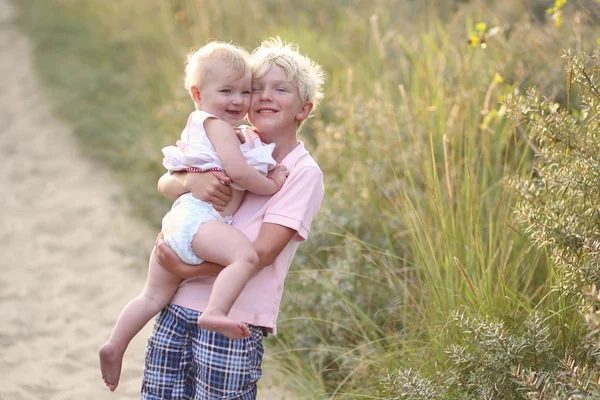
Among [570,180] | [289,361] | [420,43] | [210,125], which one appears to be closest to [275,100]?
[210,125]

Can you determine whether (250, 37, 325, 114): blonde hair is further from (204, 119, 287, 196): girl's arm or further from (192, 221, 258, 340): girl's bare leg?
(192, 221, 258, 340): girl's bare leg

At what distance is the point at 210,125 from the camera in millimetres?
2719

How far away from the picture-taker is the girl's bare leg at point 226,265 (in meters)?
2.47

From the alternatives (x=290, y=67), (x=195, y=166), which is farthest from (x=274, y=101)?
(x=195, y=166)

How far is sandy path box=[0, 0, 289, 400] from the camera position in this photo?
405 cm

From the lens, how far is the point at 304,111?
283 centimetres

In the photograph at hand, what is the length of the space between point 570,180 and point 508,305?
67 centimetres

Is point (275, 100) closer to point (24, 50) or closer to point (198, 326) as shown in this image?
point (198, 326)

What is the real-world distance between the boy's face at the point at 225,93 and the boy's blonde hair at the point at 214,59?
0.05 ft

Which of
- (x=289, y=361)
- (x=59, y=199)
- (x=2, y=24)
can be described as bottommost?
(x=289, y=361)

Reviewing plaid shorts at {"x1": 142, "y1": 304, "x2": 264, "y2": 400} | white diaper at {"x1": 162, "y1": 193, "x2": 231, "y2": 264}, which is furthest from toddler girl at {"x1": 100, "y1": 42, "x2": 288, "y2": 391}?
plaid shorts at {"x1": 142, "y1": 304, "x2": 264, "y2": 400}

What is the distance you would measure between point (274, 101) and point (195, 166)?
371 millimetres

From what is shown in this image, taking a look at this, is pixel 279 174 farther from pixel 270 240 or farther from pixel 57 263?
pixel 57 263

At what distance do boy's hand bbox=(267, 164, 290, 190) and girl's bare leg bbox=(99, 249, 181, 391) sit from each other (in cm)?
51
